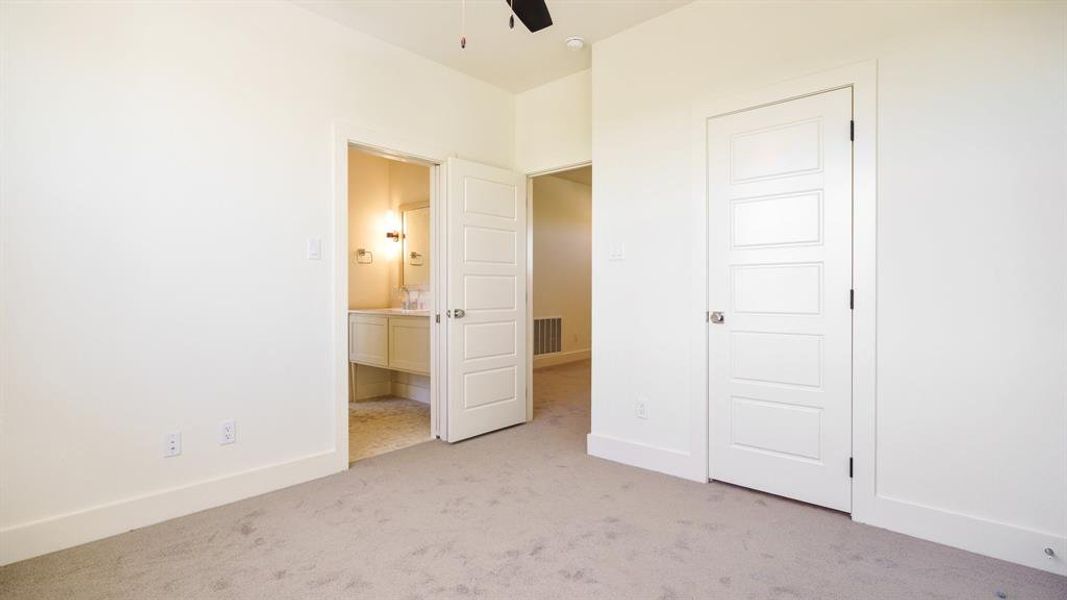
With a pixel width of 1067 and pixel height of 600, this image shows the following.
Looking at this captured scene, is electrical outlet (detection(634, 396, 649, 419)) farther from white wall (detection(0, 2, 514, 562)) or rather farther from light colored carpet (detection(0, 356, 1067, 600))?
white wall (detection(0, 2, 514, 562))

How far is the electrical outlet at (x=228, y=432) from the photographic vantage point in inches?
105

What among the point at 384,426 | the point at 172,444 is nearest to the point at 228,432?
the point at 172,444

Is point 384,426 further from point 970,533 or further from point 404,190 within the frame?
point 970,533

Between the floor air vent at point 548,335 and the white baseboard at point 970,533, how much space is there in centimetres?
502

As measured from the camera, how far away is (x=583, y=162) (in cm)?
387

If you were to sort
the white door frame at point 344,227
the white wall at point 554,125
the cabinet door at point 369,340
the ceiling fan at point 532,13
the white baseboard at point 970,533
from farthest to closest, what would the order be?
the cabinet door at point 369,340
the white wall at point 554,125
the white door frame at point 344,227
the white baseboard at point 970,533
the ceiling fan at point 532,13

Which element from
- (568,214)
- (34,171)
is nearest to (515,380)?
(34,171)

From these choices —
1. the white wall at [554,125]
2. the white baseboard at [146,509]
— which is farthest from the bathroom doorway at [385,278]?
the white baseboard at [146,509]

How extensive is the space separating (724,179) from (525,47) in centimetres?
168

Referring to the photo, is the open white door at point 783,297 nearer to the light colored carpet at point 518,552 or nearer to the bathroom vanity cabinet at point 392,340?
the light colored carpet at point 518,552

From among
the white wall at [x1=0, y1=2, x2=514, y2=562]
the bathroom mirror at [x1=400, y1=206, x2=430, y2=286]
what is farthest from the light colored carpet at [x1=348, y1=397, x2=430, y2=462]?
the bathroom mirror at [x1=400, y1=206, x2=430, y2=286]

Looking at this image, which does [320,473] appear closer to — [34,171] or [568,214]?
[34,171]

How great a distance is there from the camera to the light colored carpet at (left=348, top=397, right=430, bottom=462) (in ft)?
11.7

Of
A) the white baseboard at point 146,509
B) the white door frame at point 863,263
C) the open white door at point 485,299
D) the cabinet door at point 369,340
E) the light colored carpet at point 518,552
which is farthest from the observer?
the cabinet door at point 369,340
